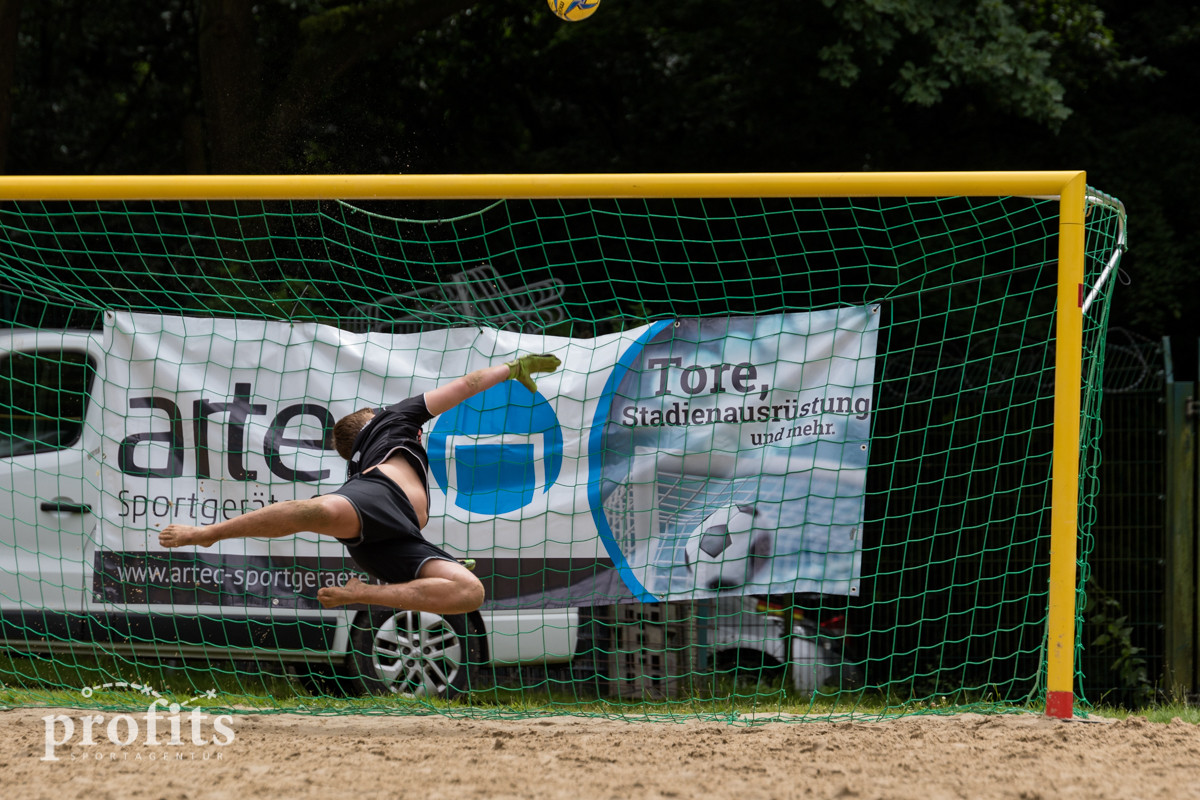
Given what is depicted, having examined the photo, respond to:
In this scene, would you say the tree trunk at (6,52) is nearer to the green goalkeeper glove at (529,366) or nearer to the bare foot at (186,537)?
the bare foot at (186,537)

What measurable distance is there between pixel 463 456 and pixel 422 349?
606 millimetres

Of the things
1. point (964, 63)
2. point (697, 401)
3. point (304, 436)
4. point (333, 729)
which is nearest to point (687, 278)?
point (964, 63)

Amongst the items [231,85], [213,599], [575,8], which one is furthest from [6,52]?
[213,599]

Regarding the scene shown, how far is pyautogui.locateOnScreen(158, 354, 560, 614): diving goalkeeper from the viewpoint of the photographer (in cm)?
400

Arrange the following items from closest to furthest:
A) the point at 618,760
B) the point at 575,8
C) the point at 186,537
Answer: the point at 618,760 → the point at 186,537 → the point at 575,8

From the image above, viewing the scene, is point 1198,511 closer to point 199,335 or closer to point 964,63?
point 964,63

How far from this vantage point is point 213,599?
17.8ft

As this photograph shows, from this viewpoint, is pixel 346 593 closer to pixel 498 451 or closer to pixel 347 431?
pixel 347 431

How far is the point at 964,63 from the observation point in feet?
25.3

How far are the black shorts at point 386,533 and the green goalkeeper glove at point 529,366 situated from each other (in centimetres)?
75

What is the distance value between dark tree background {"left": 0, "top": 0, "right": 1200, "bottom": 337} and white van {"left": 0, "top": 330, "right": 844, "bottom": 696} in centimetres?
333

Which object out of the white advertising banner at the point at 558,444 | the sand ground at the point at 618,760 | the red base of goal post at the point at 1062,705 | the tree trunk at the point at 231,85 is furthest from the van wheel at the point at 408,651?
the tree trunk at the point at 231,85

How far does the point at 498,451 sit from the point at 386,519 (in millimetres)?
1333

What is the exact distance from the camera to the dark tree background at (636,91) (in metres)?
8.21
